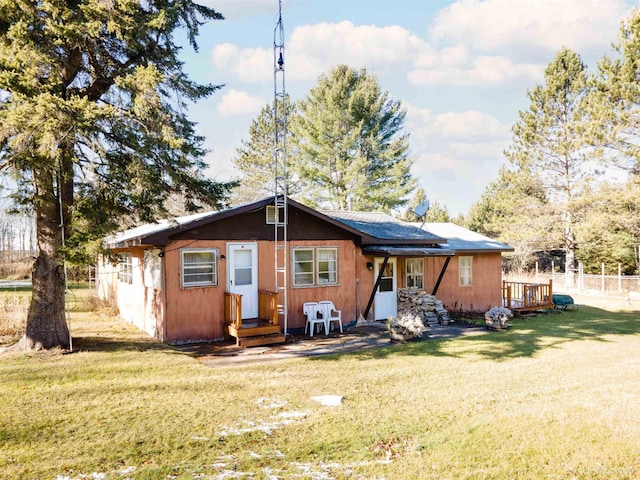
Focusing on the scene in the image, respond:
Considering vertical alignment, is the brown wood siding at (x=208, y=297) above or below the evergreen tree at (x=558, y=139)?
below

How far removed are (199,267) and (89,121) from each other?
4188mm

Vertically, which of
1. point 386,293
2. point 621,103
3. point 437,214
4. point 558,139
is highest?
point 558,139

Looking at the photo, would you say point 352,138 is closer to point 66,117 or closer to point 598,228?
point 598,228

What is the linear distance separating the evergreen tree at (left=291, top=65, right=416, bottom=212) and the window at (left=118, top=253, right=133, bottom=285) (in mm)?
16617

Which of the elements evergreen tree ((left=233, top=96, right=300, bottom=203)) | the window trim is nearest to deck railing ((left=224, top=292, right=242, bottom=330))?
the window trim

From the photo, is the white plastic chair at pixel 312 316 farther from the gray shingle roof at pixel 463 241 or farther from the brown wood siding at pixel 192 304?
the gray shingle roof at pixel 463 241

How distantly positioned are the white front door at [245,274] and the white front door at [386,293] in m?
4.09

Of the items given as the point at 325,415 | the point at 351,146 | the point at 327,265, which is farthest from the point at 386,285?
the point at 351,146

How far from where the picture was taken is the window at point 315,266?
12.1 metres

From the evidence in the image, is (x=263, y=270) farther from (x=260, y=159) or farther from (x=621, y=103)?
(x=260, y=159)

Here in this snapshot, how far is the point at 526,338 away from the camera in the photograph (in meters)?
11.4

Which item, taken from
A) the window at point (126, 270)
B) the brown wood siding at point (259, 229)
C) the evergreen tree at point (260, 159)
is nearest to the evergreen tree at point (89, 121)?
the brown wood siding at point (259, 229)

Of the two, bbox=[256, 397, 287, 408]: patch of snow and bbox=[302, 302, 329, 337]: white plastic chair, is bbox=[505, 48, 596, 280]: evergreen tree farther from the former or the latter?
bbox=[256, 397, 287, 408]: patch of snow

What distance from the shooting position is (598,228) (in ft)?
73.0
